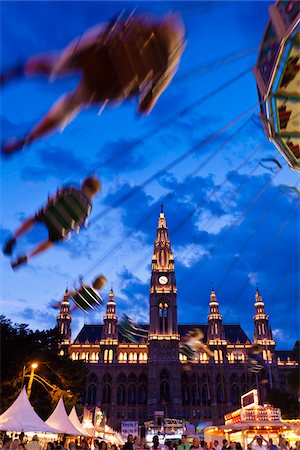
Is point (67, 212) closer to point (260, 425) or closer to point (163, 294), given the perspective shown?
point (260, 425)

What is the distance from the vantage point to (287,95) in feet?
33.3

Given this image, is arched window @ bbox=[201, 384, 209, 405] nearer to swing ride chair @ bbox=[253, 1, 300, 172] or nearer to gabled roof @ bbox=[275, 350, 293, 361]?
gabled roof @ bbox=[275, 350, 293, 361]

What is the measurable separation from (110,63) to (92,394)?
312 feet

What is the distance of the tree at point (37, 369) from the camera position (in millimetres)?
33531

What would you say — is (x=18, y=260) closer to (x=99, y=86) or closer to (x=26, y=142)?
(x=26, y=142)

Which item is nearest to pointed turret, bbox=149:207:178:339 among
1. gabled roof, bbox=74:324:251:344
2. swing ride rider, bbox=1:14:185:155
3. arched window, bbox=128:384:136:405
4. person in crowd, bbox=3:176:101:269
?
arched window, bbox=128:384:136:405

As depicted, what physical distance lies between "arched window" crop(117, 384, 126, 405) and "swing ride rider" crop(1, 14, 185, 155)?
306 feet

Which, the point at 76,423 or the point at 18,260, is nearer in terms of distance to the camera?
the point at 18,260

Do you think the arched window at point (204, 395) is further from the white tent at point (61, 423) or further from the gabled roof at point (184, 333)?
the white tent at point (61, 423)

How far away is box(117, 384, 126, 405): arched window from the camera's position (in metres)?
93.5

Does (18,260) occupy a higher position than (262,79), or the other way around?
(262,79)

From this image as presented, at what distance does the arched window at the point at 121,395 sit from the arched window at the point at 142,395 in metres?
3.30

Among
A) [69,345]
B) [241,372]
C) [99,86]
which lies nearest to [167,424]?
[241,372]

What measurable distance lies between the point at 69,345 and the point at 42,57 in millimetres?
98172
